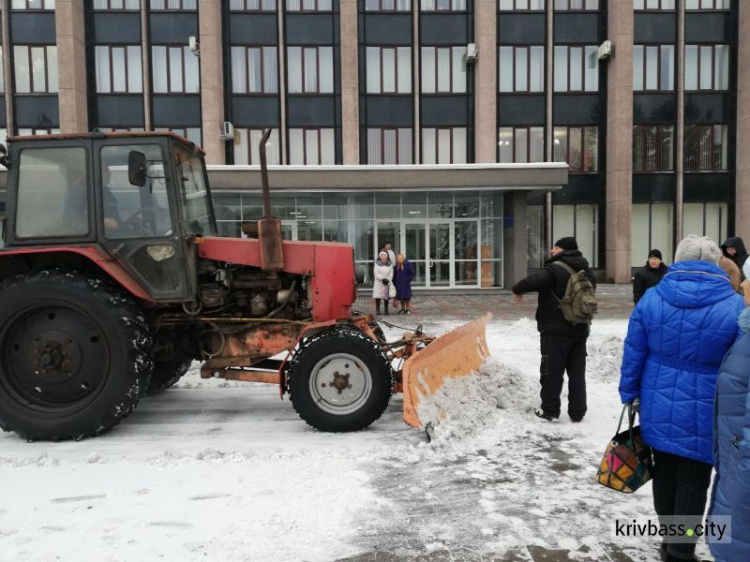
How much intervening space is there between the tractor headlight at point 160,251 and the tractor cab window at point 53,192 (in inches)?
23.9

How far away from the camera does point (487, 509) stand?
354 centimetres

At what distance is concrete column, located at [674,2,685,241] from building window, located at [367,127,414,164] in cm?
1114

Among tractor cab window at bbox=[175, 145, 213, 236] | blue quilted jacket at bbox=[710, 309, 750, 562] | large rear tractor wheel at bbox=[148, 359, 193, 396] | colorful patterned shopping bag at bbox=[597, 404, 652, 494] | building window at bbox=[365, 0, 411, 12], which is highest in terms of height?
building window at bbox=[365, 0, 411, 12]

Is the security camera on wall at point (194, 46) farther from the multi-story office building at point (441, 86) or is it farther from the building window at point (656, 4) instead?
the building window at point (656, 4)

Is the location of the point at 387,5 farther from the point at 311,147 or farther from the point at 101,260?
the point at 101,260

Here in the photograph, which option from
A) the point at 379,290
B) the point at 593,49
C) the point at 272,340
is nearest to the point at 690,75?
the point at 593,49

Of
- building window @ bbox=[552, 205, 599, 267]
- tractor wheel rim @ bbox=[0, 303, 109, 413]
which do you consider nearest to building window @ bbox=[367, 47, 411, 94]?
building window @ bbox=[552, 205, 599, 267]

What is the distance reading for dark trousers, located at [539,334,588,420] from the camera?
523cm

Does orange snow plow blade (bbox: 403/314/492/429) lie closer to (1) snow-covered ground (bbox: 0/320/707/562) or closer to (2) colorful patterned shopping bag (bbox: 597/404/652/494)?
(1) snow-covered ground (bbox: 0/320/707/562)

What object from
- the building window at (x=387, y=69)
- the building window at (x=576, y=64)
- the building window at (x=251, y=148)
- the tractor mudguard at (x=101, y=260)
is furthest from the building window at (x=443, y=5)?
the tractor mudguard at (x=101, y=260)

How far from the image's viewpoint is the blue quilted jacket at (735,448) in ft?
6.66

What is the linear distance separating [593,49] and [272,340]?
22.6m

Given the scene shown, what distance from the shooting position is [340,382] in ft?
16.1

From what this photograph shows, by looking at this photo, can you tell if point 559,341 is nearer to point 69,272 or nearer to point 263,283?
point 263,283
